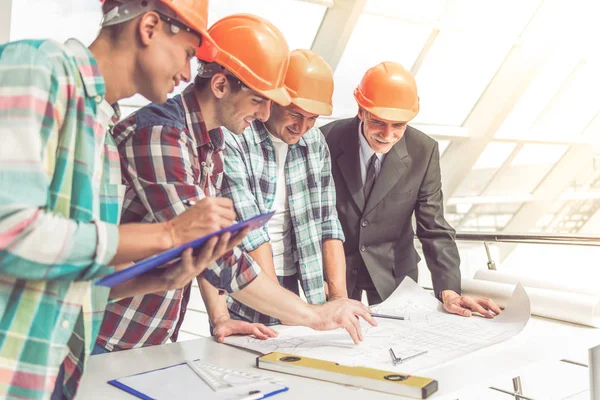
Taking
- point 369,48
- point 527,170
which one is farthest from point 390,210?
Result: point 527,170

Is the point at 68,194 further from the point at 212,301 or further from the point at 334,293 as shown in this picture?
the point at 334,293

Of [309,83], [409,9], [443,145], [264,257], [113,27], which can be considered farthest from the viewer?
[443,145]

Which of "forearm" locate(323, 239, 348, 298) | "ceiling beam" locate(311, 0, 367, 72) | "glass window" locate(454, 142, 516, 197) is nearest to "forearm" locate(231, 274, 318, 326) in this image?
"forearm" locate(323, 239, 348, 298)

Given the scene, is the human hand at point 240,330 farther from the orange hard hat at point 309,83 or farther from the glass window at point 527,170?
the glass window at point 527,170

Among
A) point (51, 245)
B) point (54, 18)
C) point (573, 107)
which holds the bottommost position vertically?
point (51, 245)

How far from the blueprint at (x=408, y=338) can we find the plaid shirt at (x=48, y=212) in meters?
0.58

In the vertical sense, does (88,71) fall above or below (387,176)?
below

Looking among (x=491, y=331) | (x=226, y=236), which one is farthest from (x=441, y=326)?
(x=226, y=236)

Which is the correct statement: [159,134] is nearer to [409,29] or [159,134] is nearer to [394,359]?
[394,359]

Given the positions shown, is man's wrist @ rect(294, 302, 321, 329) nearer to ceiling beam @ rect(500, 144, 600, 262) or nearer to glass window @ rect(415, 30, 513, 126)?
glass window @ rect(415, 30, 513, 126)

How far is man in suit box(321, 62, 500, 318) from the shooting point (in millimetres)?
2203

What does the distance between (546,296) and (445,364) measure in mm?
694

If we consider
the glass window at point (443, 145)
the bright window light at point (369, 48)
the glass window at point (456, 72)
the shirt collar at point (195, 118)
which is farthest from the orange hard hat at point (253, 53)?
the glass window at point (443, 145)

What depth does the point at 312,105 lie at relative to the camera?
6.19 ft
